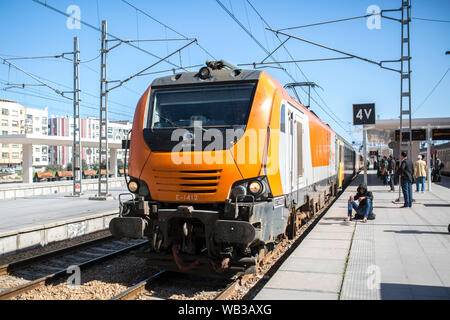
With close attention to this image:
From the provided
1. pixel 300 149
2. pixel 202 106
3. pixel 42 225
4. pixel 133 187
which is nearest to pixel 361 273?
pixel 300 149

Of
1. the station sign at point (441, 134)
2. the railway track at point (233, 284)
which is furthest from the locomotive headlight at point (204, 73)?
the station sign at point (441, 134)

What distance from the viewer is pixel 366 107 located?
39.3 ft

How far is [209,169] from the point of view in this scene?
5.86 metres

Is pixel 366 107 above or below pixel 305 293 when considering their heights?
above

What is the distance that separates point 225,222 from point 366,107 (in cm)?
817

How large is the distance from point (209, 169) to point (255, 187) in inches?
28.7

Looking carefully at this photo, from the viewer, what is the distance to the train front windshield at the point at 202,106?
6.32m

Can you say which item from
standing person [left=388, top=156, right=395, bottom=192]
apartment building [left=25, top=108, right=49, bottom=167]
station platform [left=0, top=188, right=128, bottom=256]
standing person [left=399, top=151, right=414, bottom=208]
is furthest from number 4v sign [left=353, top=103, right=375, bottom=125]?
apartment building [left=25, top=108, right=49, bottom=167]

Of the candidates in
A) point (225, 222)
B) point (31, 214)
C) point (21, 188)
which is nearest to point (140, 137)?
point (225, 222)

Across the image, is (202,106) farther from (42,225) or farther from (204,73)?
(42,225)

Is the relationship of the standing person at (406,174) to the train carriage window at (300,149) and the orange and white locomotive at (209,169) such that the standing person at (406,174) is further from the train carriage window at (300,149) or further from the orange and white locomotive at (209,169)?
the orange and white locomotive at (209,169)

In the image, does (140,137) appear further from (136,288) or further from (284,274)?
(284,274)

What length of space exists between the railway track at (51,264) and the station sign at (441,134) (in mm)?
14647

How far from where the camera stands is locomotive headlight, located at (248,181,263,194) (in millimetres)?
5801
